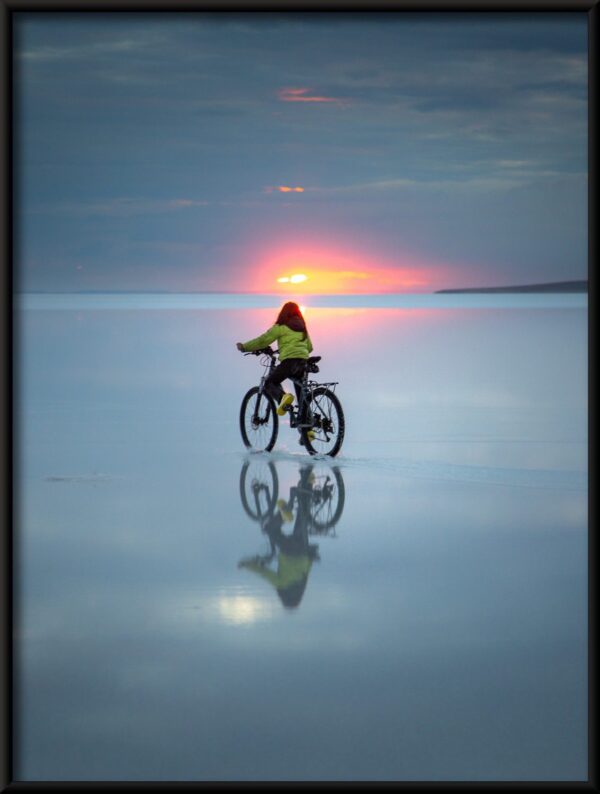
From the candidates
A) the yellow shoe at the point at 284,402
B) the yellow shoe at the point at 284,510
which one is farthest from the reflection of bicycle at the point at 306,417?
the yellow shoe at the point at 284,510

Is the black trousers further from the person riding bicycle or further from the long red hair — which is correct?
the long red hair

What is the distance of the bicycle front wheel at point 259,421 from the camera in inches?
476

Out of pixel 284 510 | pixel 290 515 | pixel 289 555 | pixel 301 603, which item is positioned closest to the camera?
pixel 301 603

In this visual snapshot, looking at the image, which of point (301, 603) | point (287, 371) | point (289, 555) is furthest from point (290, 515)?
point (287, 371)

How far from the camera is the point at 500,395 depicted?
18.2 m

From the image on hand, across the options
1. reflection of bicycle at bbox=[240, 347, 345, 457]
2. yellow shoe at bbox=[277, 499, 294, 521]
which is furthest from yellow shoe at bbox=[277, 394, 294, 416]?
yellow shoe at bbox=[277, 499, 294, 521]

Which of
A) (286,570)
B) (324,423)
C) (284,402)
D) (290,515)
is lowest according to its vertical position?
(286,570)

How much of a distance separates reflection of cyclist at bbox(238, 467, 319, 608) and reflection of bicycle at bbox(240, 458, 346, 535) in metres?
0.03

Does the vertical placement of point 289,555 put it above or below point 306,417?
below

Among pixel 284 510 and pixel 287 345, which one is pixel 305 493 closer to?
pixel 284 510

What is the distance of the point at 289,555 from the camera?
7.60 metres

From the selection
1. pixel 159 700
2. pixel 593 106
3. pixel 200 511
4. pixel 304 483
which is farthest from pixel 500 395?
pixel 159 700

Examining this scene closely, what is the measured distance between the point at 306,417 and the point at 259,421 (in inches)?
25.9

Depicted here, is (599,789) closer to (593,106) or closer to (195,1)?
(593,106)
